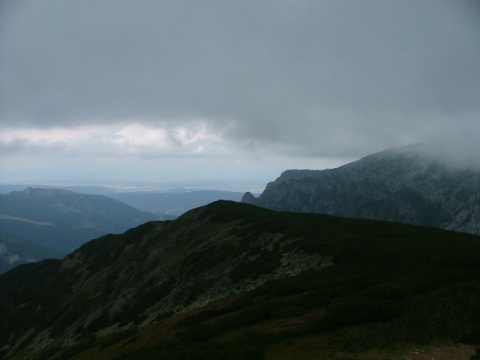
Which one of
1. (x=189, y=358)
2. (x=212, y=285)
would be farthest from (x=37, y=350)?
(x=189, y=358)

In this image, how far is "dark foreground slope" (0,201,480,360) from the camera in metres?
22.2

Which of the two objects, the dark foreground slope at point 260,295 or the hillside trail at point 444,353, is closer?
the hillside trail at point 444,353

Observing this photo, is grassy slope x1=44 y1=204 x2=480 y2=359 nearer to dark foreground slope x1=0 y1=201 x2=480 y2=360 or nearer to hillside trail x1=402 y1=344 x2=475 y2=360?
dark foreground slope x1=0 y1=201 x2=480 y2=360

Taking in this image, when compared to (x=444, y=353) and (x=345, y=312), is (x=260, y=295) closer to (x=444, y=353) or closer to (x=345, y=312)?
(x=345, y=312)

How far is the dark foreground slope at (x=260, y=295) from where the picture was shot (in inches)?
872

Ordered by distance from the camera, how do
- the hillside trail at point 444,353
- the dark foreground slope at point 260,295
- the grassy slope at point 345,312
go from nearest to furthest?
the hillside trail at point 444,353, the grassy slope at point 345,312, the dark foreground slope at point 260,295

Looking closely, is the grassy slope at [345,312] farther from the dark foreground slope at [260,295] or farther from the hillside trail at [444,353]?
the hillside trail at [444,353]

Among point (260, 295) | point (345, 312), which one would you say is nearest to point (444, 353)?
point (345, 312)

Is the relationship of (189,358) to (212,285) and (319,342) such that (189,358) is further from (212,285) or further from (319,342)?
(212,285)

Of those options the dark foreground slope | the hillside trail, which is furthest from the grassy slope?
the hillside trail

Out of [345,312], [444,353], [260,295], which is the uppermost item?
[444,353]

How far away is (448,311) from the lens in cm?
2066

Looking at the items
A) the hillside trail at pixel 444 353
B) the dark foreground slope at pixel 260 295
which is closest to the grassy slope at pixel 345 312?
the dark foreground slope at pixel 260 295

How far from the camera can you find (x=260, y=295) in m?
38.2
